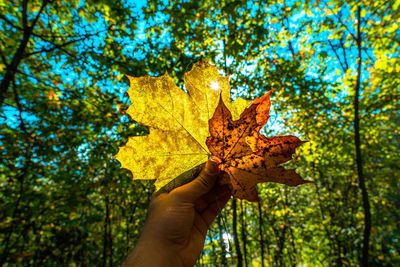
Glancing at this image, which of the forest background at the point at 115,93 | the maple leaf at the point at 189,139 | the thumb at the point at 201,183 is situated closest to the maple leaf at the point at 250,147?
the maple leaf at the point at 189,139

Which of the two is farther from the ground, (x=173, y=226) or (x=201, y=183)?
(x=201, y=183)

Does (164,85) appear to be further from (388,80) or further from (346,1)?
(388,80)

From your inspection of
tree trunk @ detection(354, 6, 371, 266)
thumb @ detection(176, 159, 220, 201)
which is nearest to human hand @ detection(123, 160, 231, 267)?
thumb @ detection(176, 159, 220, 201)

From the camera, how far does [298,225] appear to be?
629cm

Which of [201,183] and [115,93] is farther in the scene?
[115,93]

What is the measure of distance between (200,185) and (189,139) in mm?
291

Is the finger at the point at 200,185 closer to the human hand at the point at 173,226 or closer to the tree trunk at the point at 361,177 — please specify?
the human hand at the point at 173,226

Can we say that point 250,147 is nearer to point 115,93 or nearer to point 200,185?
point 200,185

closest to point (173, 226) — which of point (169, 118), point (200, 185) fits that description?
point (200, 185)

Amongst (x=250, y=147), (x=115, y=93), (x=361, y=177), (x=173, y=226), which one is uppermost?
(x=115, y=93)

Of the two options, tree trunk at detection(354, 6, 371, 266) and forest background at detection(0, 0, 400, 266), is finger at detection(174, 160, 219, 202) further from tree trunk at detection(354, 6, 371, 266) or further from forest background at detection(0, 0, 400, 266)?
tree trunk at detection(354, 6, 371, 266)

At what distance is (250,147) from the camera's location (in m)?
0.81

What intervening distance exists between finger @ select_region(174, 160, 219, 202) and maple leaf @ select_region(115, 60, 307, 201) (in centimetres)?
6

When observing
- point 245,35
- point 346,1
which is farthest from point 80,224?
point 346,1
